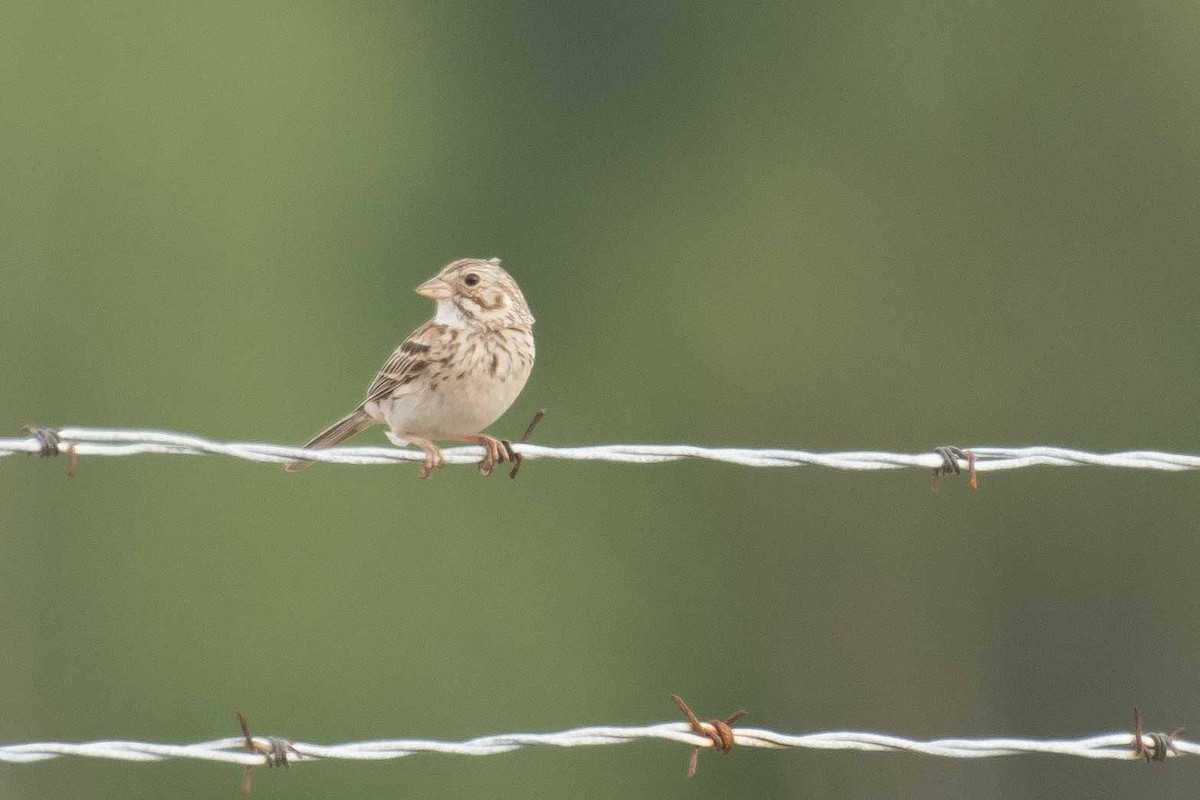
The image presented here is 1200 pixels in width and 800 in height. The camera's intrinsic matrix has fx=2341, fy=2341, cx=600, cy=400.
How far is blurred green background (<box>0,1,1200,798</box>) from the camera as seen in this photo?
1021 inches

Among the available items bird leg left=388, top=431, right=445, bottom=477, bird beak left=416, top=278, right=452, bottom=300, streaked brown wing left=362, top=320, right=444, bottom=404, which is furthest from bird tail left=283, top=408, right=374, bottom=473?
bird beak left=416, top=278, right=452, bottom=300

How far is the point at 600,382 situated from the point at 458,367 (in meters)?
23.0

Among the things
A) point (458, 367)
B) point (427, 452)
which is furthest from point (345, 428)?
point (427, 452)

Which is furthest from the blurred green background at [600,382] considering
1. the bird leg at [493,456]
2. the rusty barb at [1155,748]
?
the rusty barb at [1155,748]

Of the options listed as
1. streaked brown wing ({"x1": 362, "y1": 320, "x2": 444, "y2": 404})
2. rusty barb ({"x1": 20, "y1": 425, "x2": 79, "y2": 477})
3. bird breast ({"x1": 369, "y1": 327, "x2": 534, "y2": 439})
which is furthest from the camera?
streaked brown wing ({"x1": 362, "y1": 320, "x2": 444, "y2": 404})

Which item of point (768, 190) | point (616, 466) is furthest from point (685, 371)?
point (768, 190)

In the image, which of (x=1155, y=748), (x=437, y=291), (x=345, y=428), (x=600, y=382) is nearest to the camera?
(x=1155, y=748)

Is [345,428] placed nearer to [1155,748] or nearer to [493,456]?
[493,456]

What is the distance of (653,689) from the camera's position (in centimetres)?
2702

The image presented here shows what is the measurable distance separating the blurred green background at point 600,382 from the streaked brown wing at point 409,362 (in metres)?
16.2

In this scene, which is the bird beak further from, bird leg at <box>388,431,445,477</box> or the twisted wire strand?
the twisted wire strand

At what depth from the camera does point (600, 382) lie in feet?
101

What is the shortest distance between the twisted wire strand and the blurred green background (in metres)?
18.8

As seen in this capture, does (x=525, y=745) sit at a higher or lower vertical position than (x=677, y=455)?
lower
